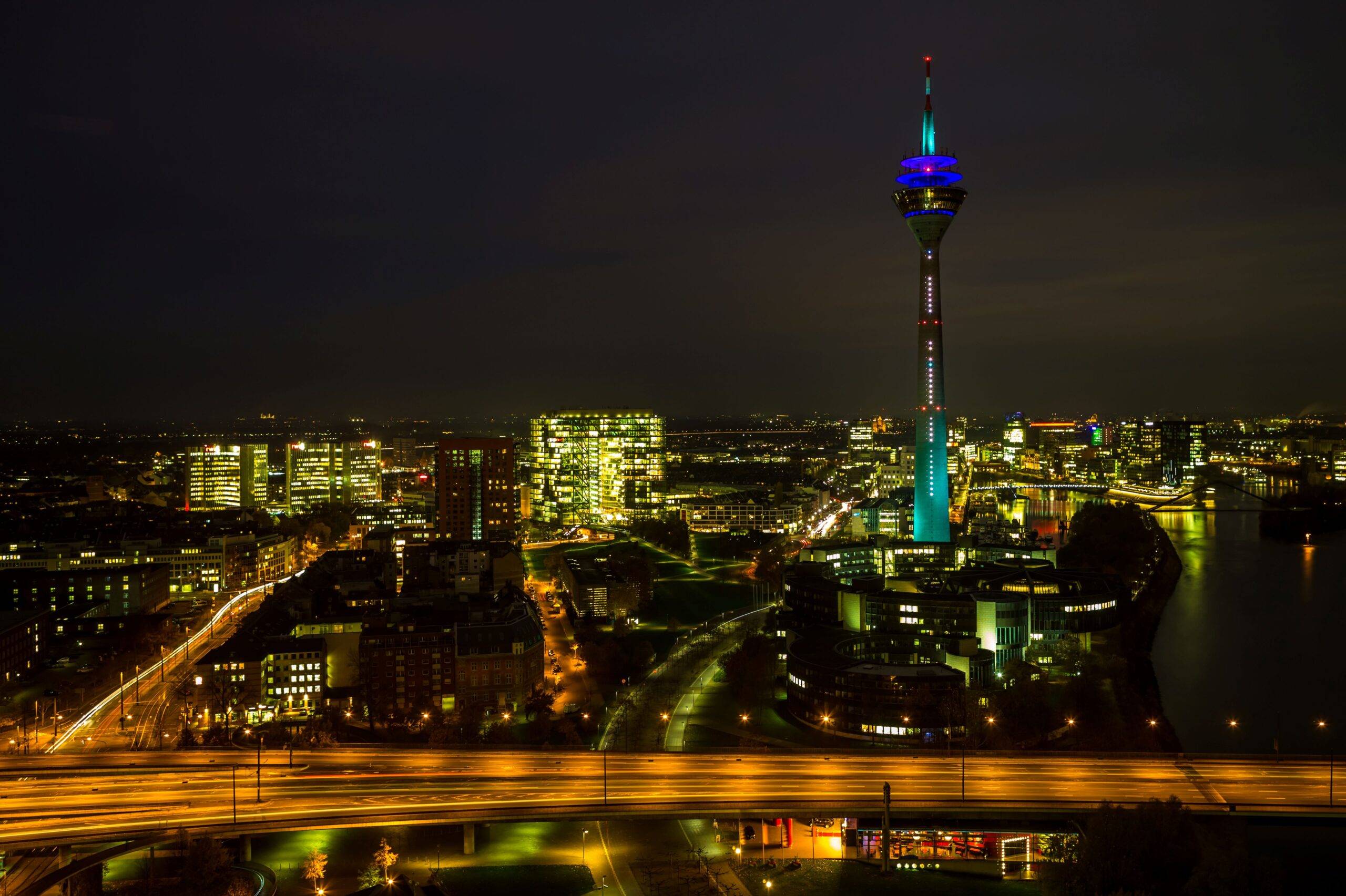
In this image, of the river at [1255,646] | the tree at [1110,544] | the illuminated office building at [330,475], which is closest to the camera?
the river at [1255,646]

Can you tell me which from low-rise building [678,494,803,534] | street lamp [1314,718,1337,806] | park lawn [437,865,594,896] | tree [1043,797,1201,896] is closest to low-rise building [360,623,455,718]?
Result: park lawn [437,865,594,896]

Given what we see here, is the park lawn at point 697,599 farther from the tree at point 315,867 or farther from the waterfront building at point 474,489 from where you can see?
the tree at point 315,867

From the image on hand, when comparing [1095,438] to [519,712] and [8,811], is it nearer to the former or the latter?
[519,712]

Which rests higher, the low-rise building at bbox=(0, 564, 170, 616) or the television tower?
the television tower

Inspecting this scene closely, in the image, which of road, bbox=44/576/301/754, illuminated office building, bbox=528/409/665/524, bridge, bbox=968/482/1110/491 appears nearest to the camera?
road, bbox=44/576/301/754

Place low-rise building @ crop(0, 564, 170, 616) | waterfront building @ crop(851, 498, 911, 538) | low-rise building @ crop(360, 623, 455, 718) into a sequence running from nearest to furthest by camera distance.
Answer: low-rise building @ crop(360, 623, 455, 718) < low-rise building @ crop(0, 564, 170, 616) < waterfront building @ crop(851, 498, 911, 538)

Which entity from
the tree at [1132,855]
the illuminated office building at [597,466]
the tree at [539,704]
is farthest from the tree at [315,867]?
the illuminated office building at [597,466]

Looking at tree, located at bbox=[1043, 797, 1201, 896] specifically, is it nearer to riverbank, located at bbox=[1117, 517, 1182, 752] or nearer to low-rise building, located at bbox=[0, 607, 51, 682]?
riverbank, located at bbox=[1117, 517, 1182, 752]
